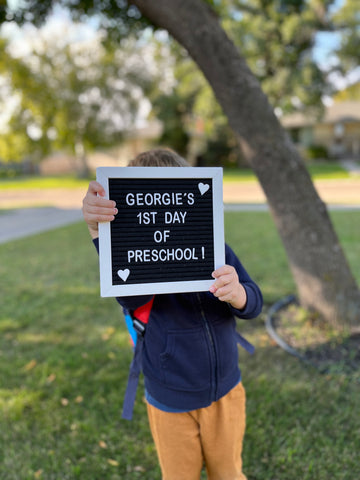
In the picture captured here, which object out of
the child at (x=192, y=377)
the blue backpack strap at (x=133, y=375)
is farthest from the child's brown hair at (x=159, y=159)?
the blue backpack strap at (x=133, y=375)

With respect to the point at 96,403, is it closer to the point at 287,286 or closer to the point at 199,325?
the point at 199,325

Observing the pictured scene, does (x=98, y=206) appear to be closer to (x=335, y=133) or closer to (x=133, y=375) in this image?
(x=133, y=375)

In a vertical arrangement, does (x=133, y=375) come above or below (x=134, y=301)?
below

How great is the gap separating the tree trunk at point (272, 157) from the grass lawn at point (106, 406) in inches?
27.1

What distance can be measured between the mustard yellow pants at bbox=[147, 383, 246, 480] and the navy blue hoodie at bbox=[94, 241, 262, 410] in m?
0.06

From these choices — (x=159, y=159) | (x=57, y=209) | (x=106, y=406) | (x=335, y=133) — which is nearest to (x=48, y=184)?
(x=57, y=209)

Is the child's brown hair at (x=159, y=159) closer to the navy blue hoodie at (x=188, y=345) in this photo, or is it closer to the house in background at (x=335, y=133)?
the navy blue hoodie at (x=188, y=345)

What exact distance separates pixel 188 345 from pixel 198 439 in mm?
409

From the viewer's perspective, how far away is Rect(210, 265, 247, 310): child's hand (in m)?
1.44

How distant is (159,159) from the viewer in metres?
1.73

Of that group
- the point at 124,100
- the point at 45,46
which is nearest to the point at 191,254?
the point at 45,46

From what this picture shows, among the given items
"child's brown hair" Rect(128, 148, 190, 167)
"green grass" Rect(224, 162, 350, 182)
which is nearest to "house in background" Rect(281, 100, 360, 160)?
"green grass" Rect(224, 162, 350, 182)

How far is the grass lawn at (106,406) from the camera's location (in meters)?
2.34

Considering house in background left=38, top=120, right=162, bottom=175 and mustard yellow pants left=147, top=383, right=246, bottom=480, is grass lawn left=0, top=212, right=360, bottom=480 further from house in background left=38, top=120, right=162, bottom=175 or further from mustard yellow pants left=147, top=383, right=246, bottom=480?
house in background left=38, top=120, right=162, bottom=175
